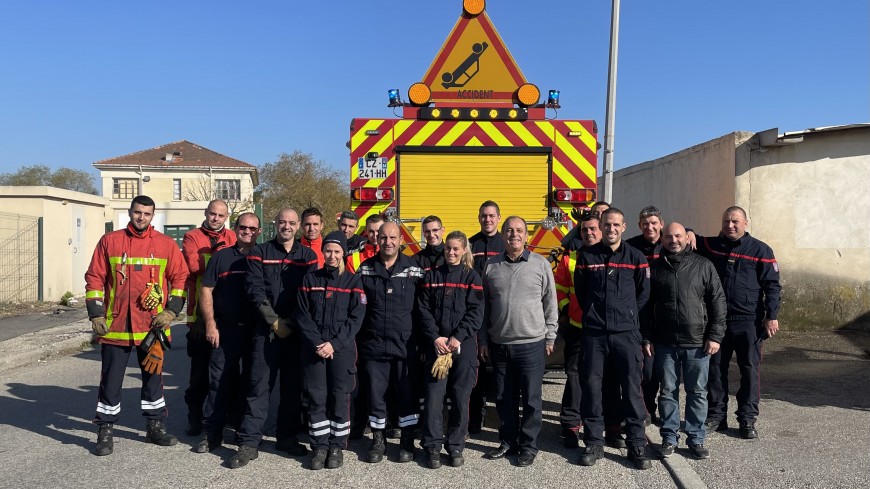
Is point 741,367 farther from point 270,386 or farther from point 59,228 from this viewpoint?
point 59,228

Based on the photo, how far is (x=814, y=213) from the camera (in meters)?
10.6

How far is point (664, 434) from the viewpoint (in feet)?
16.6

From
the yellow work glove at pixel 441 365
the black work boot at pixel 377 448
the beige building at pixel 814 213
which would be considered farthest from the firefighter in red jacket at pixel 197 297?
the beige building at pixel 814 213

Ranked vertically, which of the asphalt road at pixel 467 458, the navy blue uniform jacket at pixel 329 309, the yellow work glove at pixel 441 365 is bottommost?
the asphalt road at pixel 467 458

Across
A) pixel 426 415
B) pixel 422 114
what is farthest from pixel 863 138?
pixel 426 415

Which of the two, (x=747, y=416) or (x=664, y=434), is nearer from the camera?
(x=664, y=434)

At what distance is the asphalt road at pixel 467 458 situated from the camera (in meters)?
4.52

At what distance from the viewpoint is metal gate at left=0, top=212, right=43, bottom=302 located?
14867 millimetres

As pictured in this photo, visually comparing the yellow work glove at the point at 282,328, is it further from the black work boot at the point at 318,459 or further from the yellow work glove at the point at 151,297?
the yellow work glove at the point at 151,297

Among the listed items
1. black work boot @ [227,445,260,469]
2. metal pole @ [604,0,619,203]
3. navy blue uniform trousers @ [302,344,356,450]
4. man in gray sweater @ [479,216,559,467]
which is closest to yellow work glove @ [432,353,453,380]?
man in gray sweater @ [479,216,559,467]

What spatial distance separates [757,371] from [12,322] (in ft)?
38.8

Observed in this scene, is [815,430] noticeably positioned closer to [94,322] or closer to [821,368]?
[821,368]

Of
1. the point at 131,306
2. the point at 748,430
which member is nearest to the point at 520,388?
the point at 748,430

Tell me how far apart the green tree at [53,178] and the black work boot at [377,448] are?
60223 mm
